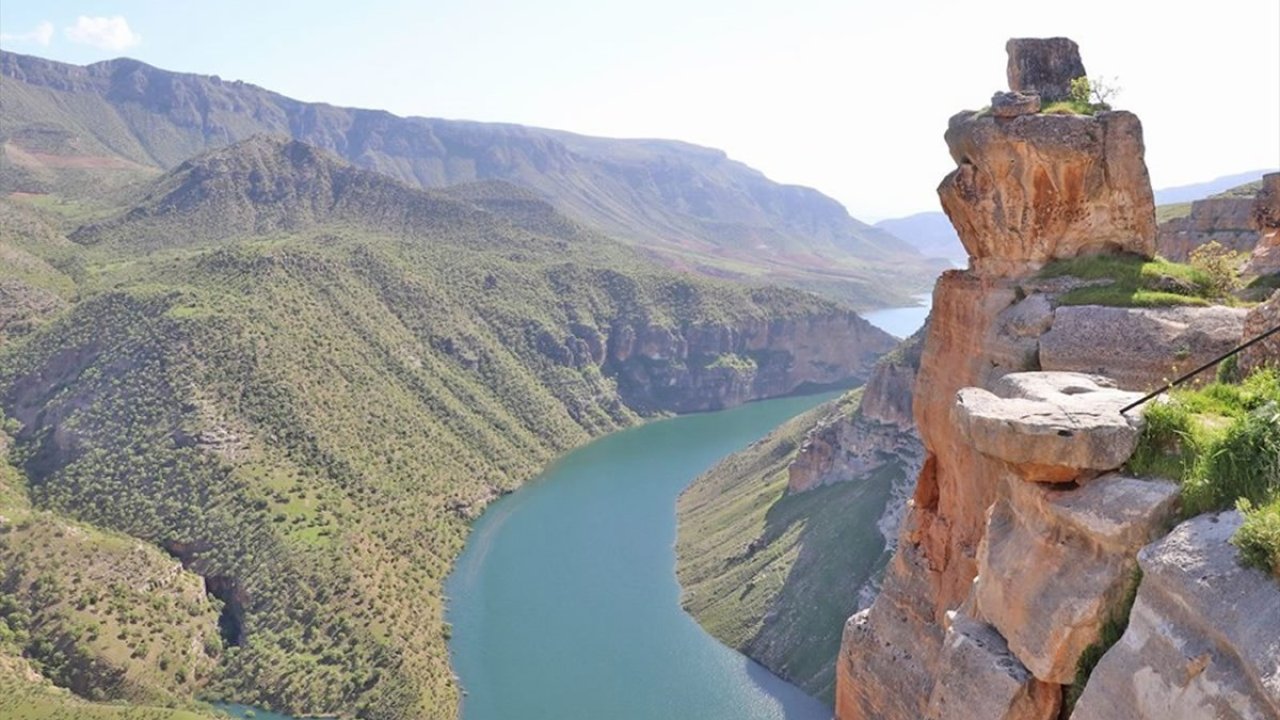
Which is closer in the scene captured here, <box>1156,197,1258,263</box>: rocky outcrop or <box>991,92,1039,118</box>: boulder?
<box>991,92,1039,118</box>: boulder

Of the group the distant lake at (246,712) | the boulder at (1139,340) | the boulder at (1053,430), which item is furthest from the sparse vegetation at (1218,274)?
the distant lake at (246,712)

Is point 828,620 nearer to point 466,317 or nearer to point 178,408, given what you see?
point 178,408

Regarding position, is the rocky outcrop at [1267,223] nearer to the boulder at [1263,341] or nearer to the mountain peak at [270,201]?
the boulder at [1263,341]

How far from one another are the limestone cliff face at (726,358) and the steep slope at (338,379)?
441 millimetres

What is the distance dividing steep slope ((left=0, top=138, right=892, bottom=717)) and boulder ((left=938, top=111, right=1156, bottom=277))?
2115 inches

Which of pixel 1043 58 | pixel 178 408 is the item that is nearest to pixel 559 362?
pixel 178 408

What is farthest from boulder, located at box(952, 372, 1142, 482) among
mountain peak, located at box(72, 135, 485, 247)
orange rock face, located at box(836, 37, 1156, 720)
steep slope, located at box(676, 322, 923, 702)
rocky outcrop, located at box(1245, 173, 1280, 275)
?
mountain peak, located at box(72, 135, 485, 247)

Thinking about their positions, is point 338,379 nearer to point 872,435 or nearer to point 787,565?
point 787,565

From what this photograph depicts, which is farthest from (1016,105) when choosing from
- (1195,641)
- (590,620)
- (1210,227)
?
(590,620)

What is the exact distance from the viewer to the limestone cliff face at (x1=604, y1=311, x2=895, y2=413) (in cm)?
17038

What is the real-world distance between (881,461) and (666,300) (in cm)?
10758

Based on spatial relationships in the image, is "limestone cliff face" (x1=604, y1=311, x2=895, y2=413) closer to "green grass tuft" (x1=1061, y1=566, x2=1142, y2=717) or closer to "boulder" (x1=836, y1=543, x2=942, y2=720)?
"boulder" (x1=836, y1=543, x2=942, y2=720)

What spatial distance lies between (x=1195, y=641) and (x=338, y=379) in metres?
104

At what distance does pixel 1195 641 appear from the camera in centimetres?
819
